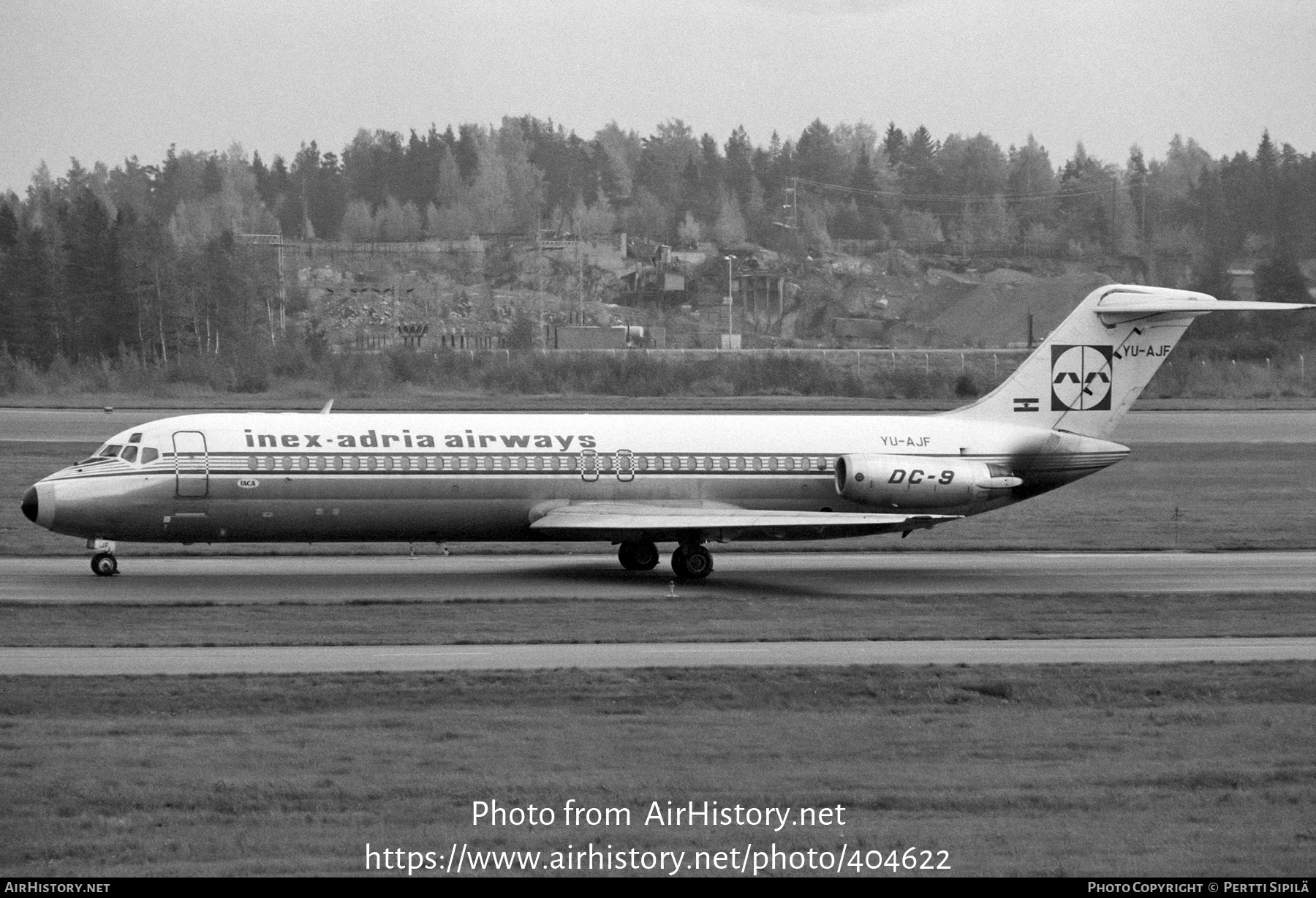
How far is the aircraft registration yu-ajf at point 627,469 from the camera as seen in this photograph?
31.2 m

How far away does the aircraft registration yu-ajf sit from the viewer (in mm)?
31156

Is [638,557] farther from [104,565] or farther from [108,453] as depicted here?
[108,453]

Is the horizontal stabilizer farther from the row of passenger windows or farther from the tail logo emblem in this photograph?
the row of passenger windows

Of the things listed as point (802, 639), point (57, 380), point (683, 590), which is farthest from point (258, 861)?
point (57, 380)

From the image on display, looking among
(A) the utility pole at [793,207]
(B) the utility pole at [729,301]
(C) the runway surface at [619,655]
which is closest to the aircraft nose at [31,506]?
(C) the runway surface at [619,655]

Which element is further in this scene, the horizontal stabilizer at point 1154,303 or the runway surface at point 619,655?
the horizontal stabilizer at point 1154,303

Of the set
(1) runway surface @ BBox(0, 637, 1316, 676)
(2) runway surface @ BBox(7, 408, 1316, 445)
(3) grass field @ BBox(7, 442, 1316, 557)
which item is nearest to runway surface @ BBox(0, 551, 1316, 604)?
(3) grass field @ BBox(7, 442, 1316, 557)

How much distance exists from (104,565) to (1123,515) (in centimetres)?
2824

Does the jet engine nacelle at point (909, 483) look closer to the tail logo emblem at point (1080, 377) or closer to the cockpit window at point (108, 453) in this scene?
the tail logo emblem at point (1080, 377)

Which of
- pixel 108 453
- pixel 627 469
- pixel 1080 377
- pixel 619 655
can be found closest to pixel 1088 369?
pixel 1080 377

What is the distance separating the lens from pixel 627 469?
1304 inches

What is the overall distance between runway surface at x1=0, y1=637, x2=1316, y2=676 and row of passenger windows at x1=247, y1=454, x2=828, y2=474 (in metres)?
8.78

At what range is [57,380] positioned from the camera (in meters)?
88.1

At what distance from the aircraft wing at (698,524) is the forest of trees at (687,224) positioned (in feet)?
239
